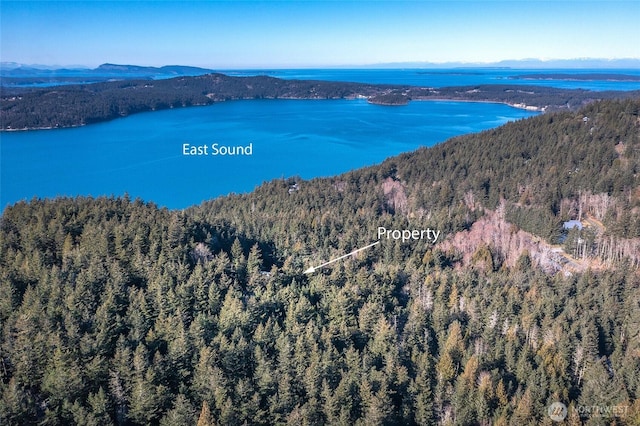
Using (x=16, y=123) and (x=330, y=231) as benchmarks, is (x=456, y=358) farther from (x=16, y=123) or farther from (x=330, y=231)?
(x=16, y=123)

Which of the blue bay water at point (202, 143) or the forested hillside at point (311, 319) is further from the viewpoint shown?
the blue bay water at point (202, 143)

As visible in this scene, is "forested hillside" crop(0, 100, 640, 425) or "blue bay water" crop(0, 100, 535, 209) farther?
"blue bay water" crop(0, 100, 535, 209)

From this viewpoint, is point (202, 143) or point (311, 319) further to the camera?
point (202, 143)

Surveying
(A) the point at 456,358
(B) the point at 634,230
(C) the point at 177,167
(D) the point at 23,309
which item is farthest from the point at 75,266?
(C) the point at 177,167
